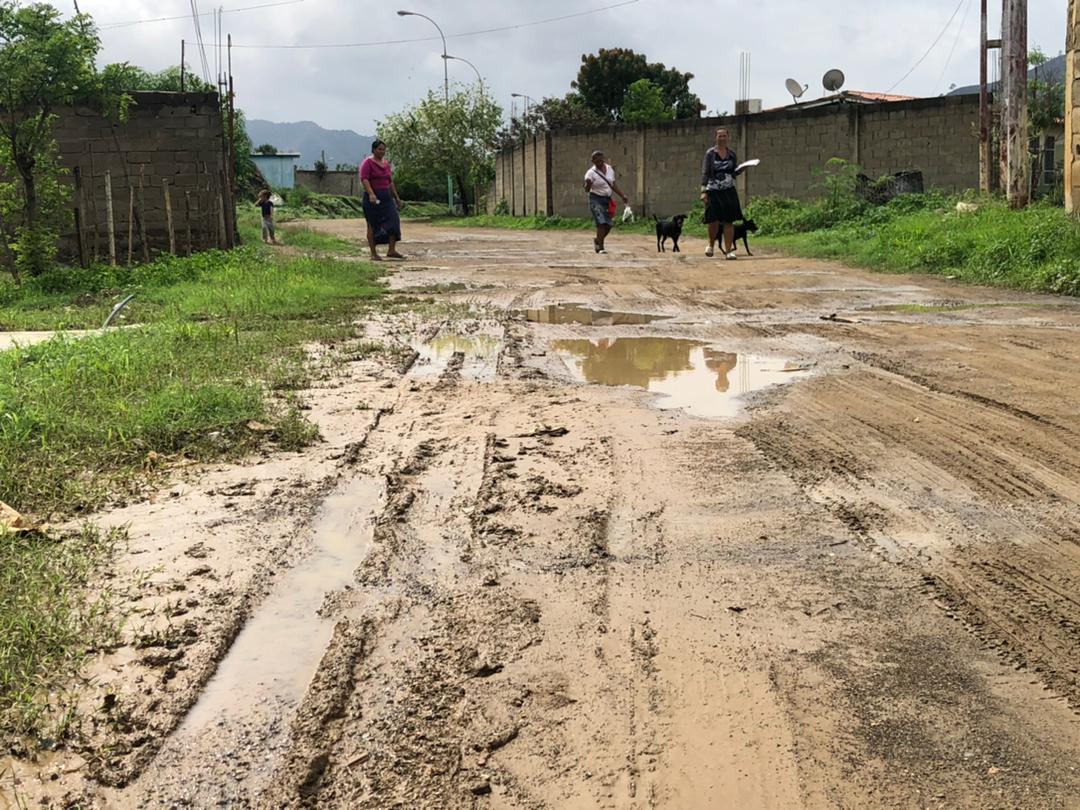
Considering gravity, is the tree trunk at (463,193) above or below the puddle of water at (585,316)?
above

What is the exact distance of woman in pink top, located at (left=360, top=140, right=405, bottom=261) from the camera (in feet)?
47.9

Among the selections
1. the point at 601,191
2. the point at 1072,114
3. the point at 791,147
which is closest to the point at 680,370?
the point at 1072,114

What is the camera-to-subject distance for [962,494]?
3631 millimetres

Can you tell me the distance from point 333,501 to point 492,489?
0.59 metres

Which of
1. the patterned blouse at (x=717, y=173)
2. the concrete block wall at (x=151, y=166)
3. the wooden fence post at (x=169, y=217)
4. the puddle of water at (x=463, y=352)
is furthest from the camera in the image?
the patterned blouse at (x=717, y=173)

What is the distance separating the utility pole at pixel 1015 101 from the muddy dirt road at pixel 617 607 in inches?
364

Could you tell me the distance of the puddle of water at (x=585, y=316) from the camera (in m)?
8.29

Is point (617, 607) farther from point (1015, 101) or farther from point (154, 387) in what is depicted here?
point (1015, 101)

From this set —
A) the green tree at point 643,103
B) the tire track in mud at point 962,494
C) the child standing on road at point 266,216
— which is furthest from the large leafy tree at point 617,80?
the tire track in mud at point 962,494

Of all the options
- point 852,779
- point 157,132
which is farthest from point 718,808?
point 157,132

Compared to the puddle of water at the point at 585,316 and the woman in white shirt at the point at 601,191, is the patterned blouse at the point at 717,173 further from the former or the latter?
the puddle of water at the point at 585,316

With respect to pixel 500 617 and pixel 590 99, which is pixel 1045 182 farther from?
pixel 590 99

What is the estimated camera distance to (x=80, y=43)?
1220 cm

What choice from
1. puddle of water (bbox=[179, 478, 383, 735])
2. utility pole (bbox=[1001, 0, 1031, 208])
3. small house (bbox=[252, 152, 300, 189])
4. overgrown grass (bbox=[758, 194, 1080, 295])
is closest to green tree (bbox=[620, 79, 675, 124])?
small house (bbox=[252, 152, 300, 189])
